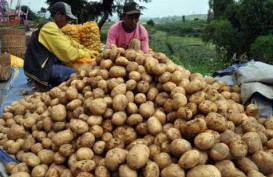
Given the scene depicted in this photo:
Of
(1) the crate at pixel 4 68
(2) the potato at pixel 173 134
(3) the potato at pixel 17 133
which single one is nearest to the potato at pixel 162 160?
Result: (2) the potato at pixel 173 134

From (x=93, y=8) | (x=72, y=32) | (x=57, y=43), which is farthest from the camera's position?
(x=93, y=8)

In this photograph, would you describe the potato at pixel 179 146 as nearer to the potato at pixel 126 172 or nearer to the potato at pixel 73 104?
the potato at pixel 126 172

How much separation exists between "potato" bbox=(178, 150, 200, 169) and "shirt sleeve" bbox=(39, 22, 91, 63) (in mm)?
3150

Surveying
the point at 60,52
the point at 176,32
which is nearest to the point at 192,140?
the point at 60,52

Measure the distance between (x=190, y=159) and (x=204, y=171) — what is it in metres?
0.11

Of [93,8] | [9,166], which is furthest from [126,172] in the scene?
[93,8]

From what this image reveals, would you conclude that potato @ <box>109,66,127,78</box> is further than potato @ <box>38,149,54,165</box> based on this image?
Yes

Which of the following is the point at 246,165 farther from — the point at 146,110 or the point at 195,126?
the point at 146,110

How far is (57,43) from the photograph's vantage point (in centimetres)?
487

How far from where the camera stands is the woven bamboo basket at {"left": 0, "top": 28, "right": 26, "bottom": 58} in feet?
30.6

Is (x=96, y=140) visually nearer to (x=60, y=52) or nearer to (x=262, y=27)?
(x=60, y=52)

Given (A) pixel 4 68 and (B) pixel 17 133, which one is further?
(A) pixel 4 68

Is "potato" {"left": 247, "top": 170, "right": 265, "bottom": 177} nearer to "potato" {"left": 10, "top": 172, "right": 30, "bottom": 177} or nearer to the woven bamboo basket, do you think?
"potato" {"left": 10, "top": 172, "right": 30, "bottom": 177}


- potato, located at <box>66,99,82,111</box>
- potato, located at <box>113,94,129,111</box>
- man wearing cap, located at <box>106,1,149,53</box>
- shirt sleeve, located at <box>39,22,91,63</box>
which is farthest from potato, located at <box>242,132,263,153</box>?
shirt sleeve, located at <box>39,22,91,63</box>
